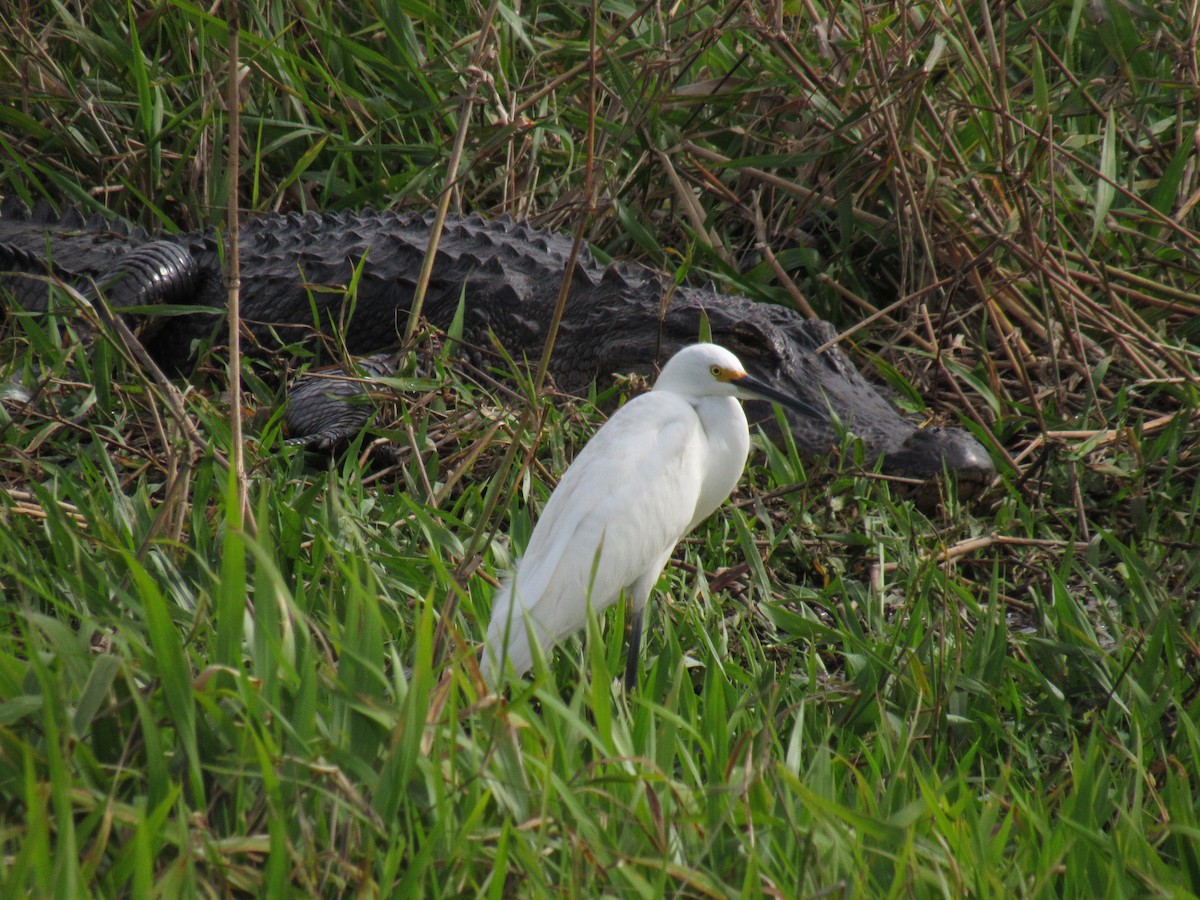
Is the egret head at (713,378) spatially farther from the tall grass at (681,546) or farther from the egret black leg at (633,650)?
the egret black leg at (633,650)

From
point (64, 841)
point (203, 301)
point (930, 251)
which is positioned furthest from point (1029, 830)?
point (203, 301)

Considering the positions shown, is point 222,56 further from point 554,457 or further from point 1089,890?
point 1089,890

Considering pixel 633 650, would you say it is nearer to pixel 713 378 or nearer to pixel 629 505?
pixel 629 505

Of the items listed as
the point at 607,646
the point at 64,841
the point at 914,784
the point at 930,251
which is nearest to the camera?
the point at 64,841

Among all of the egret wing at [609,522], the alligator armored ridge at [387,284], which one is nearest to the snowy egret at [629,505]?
the egret wing at [609,522]

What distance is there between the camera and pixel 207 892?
1.52 metres

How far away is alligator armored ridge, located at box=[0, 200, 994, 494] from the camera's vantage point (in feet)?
15.1

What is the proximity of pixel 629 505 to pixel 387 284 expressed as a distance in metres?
2.68

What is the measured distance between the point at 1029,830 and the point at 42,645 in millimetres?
1548

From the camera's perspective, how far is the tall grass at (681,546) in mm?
1632

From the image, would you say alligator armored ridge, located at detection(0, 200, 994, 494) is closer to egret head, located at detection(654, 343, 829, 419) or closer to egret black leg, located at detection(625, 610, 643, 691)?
egret head, located at detection(654, 343, 829, 419)

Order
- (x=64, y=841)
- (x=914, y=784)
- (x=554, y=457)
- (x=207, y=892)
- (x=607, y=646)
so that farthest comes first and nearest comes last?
(x=554, y=457) < (x=607, y=646) < (x=914, y=784) < (x=207, y=892) < (x=64, y=841)

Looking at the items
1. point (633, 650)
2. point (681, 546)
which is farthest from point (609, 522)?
point (681, 546)

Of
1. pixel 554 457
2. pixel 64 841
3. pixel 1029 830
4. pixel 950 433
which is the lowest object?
pixel 950 433
